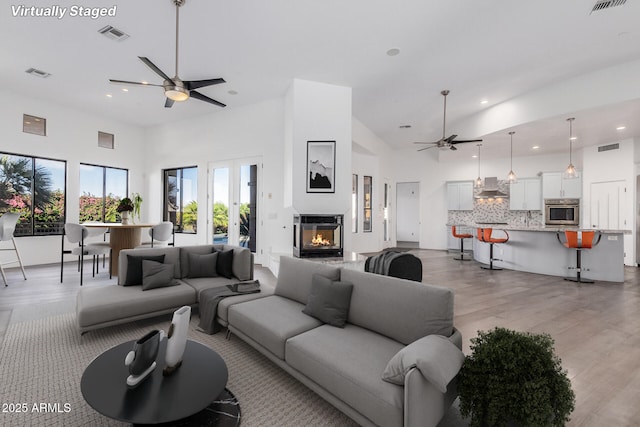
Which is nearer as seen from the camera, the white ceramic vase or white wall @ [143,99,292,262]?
the white ceramic vase

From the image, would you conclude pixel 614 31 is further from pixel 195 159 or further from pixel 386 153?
pixel 195 159

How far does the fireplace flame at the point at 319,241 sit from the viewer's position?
535 centimetres

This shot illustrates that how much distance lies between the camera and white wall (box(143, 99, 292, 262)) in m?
6.21

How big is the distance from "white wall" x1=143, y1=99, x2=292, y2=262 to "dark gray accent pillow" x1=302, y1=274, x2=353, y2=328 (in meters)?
3.55

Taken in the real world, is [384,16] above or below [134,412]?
above

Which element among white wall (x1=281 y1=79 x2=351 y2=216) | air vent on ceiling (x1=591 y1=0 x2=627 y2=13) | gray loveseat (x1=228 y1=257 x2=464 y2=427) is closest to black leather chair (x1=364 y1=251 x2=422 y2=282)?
gray loveseat (x1=228 y1=257 x2=464 y2=427)

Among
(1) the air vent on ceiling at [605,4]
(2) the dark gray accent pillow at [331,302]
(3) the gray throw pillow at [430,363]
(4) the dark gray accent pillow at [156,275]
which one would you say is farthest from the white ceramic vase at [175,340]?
(1) the air vent on ceiling at [605,4]

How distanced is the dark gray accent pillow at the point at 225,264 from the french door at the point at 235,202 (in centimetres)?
262

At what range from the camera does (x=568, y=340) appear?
9.72 feet

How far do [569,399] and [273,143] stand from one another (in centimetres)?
588

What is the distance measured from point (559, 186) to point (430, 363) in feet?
31.1

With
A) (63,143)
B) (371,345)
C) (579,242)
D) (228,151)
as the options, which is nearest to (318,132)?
(228,151)

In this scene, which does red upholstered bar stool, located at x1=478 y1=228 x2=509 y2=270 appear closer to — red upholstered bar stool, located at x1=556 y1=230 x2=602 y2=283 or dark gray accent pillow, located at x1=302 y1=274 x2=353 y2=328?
red upholstered bar stool, located at x1=556 y1=230 x2=602 y2=283

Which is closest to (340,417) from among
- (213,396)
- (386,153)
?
(213,396)
